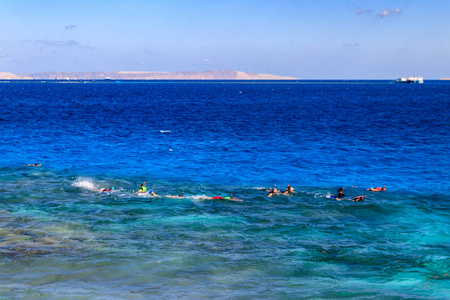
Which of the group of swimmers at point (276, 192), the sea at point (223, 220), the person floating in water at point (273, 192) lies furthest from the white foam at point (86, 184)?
the person floating in water at point (273, 192)

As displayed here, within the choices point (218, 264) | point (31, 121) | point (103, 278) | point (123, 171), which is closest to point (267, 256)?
point (218, 264)

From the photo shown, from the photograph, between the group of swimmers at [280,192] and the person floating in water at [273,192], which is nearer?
the person floating in water at [273,192]

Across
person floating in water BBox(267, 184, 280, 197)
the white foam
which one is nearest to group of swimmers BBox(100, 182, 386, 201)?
person floating in water BBox(267, 184, 280, 197)

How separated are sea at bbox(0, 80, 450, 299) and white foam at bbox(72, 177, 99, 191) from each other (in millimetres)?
199

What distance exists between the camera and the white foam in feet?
144

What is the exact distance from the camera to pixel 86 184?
4534cm

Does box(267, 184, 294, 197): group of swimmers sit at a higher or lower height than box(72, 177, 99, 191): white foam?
higher

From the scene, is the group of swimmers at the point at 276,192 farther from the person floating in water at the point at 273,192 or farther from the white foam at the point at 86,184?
the white foam at the point at 86,184

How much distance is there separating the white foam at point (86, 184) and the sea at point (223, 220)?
199mm

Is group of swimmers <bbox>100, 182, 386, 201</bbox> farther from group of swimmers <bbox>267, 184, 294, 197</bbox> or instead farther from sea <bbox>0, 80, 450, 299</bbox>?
sea <bbox>0, 80, 450, 299</bbox>

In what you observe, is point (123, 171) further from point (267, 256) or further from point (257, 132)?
point (257, 132)

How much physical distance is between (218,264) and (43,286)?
9640mm

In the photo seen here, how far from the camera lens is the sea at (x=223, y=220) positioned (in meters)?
23.7

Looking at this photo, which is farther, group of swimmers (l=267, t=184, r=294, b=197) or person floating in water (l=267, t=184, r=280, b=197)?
group of swimmers (l=267, t=184, r=294, b=197)
